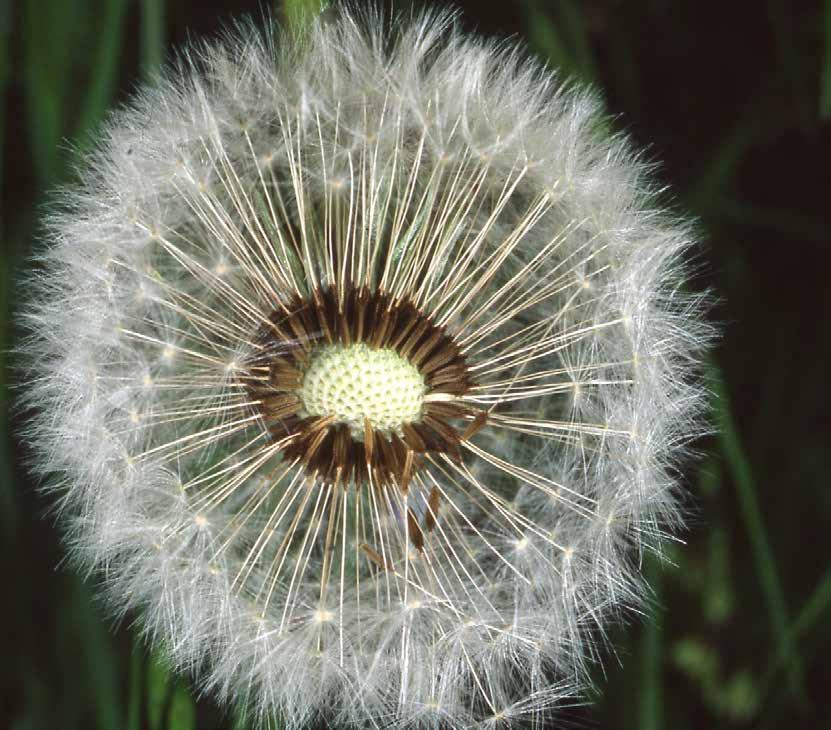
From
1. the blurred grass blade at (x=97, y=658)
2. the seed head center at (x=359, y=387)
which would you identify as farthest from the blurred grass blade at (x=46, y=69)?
the blurred grass blade at (x=97, y=658)

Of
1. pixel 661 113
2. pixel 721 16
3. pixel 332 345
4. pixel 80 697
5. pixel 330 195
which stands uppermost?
pixel 721 16

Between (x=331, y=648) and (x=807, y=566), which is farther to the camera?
(x=807, y=566)

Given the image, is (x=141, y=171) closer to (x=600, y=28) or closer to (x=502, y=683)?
(x=502, y=683)

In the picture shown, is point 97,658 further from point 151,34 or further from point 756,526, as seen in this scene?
point 756,526

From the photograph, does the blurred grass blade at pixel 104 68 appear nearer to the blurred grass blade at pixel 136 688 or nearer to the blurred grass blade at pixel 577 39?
the blurred grass blade at pixel 577 39

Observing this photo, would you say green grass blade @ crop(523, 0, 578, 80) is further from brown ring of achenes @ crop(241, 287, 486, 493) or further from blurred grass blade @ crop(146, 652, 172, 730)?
blurred grass blade @ crop(146, 652, 172, 730)

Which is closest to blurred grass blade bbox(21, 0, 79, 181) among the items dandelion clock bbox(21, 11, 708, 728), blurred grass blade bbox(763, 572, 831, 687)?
dandelion clock bbox(21, 11, 708, 728)

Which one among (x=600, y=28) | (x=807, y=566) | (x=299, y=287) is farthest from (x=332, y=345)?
(x=807, y=566)

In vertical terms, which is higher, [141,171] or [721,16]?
[721,16]
